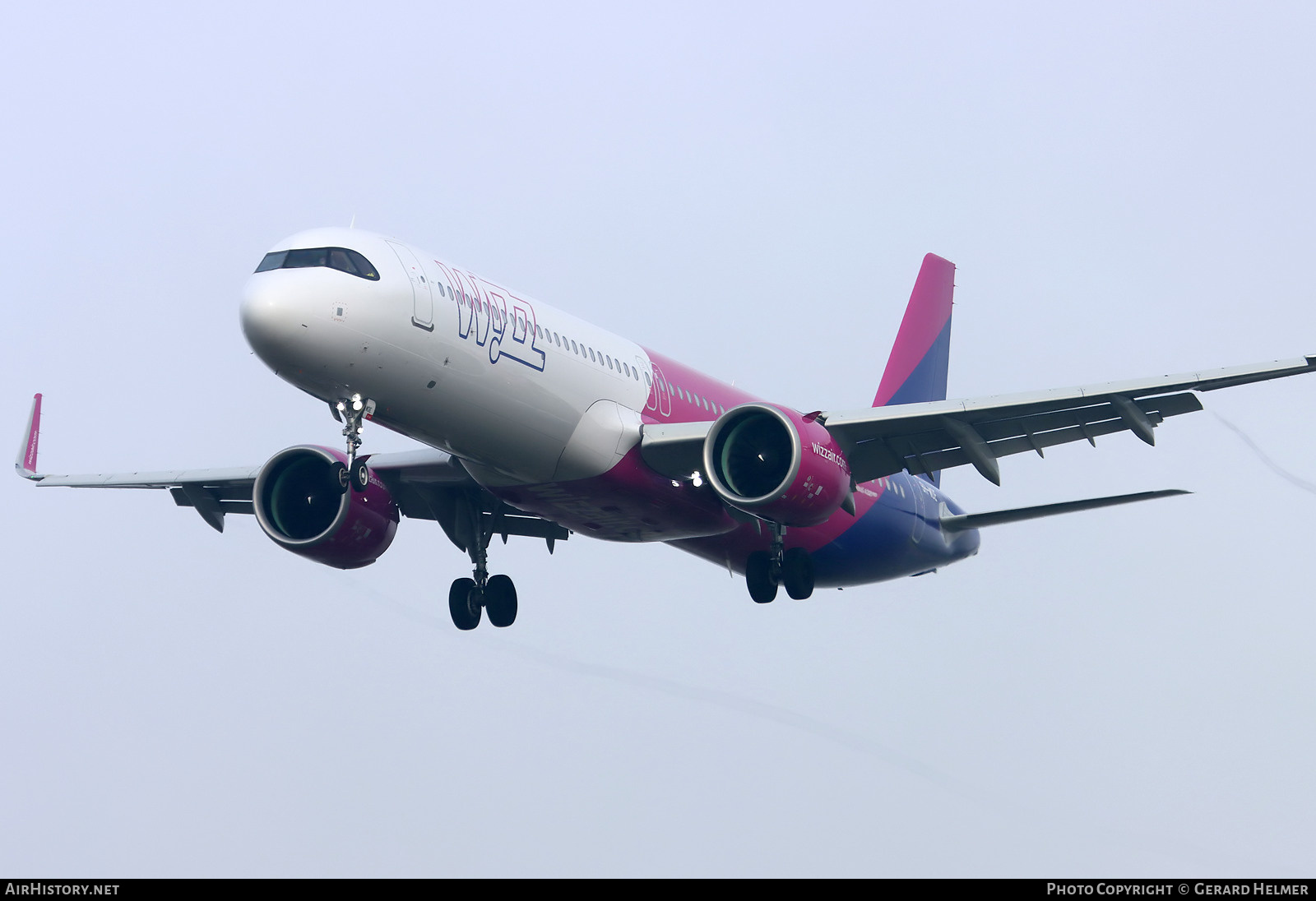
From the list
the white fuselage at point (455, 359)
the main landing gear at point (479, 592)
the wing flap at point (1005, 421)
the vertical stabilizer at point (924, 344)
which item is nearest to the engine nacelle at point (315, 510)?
the main landing gear at point (479, 592)

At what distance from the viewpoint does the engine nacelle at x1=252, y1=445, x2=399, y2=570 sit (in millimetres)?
31062

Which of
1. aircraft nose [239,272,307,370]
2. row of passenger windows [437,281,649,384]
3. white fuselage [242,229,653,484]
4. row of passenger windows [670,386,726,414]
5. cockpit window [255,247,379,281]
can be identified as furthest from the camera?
row of passenger windows [670,386,726,414]

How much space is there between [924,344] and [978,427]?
13.5m

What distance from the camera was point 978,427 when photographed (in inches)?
1139

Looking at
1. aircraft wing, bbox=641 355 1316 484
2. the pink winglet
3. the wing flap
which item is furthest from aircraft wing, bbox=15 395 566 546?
the wing flap

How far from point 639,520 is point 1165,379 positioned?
9.93 m

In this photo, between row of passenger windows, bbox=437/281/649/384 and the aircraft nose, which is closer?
the aircraft nose

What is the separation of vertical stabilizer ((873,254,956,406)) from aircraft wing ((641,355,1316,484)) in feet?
36.1

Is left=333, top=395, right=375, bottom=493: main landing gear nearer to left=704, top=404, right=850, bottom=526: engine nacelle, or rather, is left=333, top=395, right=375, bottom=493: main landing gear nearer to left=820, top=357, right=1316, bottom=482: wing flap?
→ left=704, top=404, right=850, bottom=526: engine nacelle

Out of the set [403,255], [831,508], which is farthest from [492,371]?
[831,508]

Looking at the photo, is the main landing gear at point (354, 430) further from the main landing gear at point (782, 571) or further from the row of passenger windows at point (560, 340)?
the main landing gear at point (782, 571)

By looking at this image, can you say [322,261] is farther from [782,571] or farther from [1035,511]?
[1035,511]

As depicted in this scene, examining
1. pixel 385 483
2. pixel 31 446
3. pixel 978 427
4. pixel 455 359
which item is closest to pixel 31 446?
pixel 31 446
